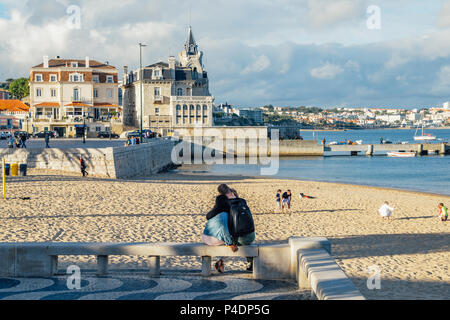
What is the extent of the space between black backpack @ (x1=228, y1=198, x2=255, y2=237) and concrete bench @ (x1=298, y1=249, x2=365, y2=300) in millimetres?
933

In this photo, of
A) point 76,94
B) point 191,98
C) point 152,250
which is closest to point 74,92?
point 76,94

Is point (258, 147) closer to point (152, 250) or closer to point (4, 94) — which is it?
point (4, 94)

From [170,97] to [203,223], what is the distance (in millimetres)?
69842

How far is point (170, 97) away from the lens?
285ft

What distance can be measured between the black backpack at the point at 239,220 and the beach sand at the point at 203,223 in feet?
11.7

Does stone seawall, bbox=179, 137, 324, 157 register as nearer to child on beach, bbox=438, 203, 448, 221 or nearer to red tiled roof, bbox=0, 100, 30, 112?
red tiled roof, bbox=0, 100, 30, 112

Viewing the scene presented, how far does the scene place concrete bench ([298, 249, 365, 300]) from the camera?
6254 mm

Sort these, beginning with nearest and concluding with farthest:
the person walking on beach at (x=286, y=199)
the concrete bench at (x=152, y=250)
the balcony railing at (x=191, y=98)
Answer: the concrete bench at (x=152, y=250) → the person walking on beach at (x=286, y=199) → the balcony railing at (x=191, y=98)

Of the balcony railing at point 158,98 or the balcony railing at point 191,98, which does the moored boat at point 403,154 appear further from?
the balcony railing at point 158,98

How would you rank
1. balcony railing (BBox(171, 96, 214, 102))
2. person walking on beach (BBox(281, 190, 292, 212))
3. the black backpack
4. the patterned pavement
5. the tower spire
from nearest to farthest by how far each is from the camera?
1. the patterned pavement
2. the black backpack
3. person walking on beach (BBox(281, 190, 292, 212))
4. balcony railing (BBox(171, 96, 214, 102))
5. the tower spire

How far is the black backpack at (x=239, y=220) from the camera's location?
826cm

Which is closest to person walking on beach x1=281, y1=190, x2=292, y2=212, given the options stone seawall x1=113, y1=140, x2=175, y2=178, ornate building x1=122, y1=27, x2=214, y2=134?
stone seawall x1=113, y1=140, x2=175, y2=178

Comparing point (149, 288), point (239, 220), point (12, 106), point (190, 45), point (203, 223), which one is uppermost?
point (190, 45)

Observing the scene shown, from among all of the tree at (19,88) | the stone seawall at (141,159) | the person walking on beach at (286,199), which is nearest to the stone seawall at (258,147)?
the stone seawall at (141,159)
